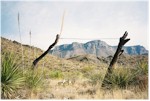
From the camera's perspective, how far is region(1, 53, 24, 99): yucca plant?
9.34 m

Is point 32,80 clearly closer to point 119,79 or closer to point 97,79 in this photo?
point 119,79

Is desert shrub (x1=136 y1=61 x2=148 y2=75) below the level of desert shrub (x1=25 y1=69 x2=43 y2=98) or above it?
above

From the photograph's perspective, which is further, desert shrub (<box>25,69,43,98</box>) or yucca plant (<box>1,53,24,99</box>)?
desert shrub (<box>25,69,43,98</box>)

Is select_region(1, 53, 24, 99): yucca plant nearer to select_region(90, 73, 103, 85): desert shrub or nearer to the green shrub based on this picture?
the green shrub

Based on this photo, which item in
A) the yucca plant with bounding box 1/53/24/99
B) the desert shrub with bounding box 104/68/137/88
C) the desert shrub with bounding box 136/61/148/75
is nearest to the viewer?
the yucca plant with bounding box 1/53/24/99

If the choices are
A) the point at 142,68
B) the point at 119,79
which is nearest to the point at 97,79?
the point at 119,79

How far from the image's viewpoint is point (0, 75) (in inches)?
367

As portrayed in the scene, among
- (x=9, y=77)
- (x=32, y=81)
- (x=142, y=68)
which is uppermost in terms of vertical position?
(x=142, y=68)

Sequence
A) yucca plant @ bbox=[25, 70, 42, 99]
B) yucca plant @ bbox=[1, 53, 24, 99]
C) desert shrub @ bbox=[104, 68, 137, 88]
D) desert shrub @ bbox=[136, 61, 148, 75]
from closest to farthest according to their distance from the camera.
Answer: yucca plant @ bbox=[1, 53, 24, 99], yucca plant @ bbox=[25, 70, 42, 99], desert shrub @ bbox=[104, 68, 137, 88], desert shrub @ bbox=[136, 61, 148, 75]

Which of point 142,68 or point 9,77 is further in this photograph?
point 142,68

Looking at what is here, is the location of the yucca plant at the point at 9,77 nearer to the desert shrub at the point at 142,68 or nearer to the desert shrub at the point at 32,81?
the desert shrub at the point at 32,81

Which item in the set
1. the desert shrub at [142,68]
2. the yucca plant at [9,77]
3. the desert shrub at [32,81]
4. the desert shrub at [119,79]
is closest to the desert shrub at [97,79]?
the desert shrub at [119,79]

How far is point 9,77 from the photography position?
9.38m

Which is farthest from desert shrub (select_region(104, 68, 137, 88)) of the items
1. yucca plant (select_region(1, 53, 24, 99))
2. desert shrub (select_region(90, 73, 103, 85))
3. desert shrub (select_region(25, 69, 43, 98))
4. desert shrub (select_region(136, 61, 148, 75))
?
yucca plant (select_region(1, 53, 24, 99))
